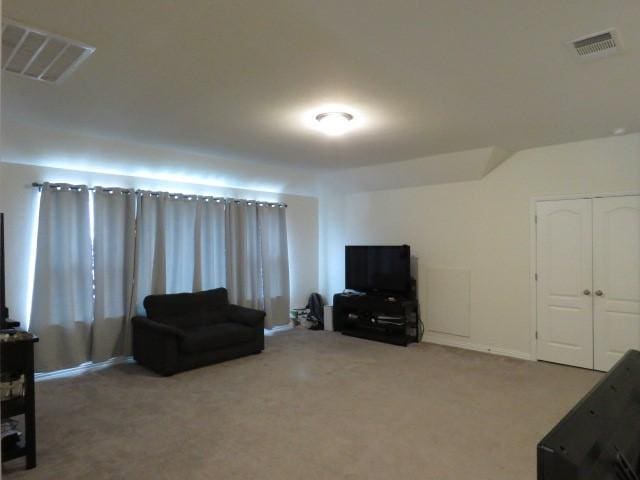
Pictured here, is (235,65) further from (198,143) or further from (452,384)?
(452,384)

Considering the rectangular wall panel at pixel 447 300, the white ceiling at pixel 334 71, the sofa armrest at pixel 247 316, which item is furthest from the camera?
the rectangular wall panel at pixel 447 300

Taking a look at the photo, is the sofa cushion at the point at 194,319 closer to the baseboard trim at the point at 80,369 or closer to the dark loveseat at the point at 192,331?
the dark loveseat at the point at 192,331

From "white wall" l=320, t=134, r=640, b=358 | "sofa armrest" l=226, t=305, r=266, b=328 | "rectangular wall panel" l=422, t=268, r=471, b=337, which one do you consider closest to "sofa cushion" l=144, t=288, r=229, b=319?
"sofa armrest" l=226, t=305, r=266, b=328

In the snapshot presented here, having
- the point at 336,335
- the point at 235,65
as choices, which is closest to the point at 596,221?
the point at 336,335

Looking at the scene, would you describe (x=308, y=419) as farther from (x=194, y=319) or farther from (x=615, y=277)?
(x=615, y=277)

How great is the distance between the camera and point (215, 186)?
5910mm

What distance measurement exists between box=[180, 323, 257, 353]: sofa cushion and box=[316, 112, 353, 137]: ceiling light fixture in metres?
2.68

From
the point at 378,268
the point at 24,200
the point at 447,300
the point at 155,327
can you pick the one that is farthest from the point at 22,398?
the point at 447,300

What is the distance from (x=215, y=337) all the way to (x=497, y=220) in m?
3.85

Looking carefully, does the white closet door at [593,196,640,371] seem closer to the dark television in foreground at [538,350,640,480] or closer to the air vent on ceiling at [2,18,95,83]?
the dark television in foreground at [538,350,640,480]

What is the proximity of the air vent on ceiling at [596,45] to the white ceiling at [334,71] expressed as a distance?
48 mm

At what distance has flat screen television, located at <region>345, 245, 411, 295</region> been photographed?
5.88m

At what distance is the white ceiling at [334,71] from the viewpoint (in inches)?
81.9

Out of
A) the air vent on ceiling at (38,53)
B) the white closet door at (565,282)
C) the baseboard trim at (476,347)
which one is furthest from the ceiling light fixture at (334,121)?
the baseboard trim at (476,347)
